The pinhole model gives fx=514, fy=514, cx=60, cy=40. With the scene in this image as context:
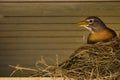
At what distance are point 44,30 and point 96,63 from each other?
3.67 feet

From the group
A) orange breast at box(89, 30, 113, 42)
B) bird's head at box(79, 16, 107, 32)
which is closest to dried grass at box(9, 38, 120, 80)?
orange breast at box(89, 30, 113, 42)

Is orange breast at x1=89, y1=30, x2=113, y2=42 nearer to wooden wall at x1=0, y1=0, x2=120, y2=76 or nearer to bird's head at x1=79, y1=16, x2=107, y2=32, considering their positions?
bird's head at x1=79, y1=16, x2=107, y2=32

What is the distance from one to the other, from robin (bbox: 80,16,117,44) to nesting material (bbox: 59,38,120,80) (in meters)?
0.20

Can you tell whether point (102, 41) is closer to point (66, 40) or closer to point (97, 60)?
point (97, 60)

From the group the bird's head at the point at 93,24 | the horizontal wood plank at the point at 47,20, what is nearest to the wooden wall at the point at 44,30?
the horizontal wood plank at the point at 47,20

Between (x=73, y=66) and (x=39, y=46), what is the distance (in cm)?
101

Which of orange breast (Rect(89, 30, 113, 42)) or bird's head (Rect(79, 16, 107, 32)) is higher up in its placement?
bird's head (Rect(79, 16, 107, 32))

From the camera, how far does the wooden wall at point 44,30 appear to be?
14.0ft

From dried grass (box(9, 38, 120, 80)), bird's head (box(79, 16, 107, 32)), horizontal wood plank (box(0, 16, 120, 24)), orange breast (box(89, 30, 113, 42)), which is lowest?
dried grass (box(9, 38, 120, 80))

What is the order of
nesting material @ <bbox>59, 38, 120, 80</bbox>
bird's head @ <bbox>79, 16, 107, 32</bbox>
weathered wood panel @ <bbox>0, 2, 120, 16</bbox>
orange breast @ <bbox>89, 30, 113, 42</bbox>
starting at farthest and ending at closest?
weathered wood panel @ <bbox>0, 2, 120, 16</bbox> → bird's head @ <bbox>79, 16, 107, 32</bbox> → orange breast @ <bbox>89, 30, 113, 42</bbox> → nesting material @ <bbox>59, 38, 120, 80</bbox>

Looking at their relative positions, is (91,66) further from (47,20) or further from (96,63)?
(47,20)

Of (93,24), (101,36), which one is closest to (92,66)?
(101,36)

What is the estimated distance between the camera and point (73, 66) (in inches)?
132

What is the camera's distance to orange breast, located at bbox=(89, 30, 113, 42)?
369 cm
